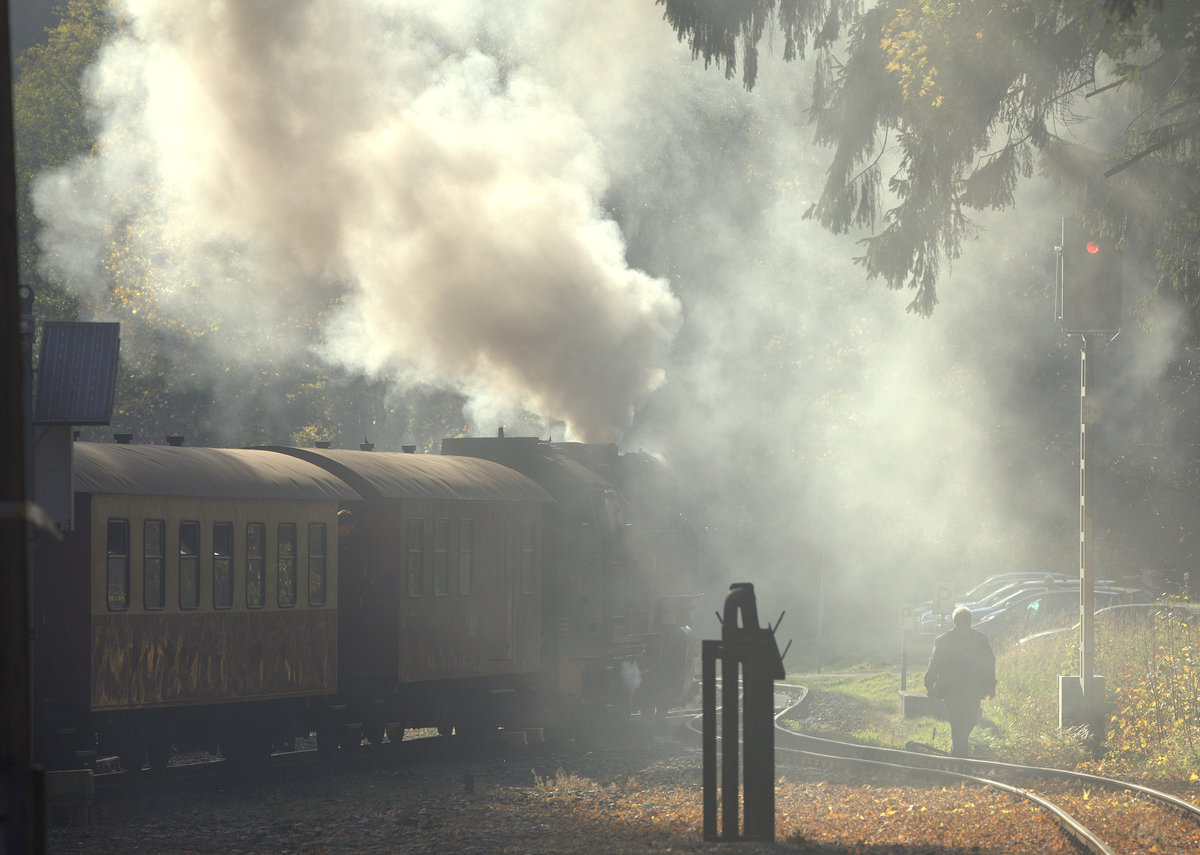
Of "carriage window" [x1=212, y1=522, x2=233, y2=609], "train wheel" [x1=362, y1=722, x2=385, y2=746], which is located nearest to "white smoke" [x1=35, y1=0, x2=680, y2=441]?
"carriage window" [x1=212, y1=522, x2=233, y2=609]

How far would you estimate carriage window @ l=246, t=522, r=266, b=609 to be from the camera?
13.2 metres

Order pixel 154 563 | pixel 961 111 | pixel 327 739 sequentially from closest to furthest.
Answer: pixel 154 563, pixel 961 111, pixel 327 739

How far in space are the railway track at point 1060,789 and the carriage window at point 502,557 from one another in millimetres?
3788

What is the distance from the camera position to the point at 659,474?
65.1ft

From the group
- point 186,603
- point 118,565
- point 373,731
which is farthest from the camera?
point 373,731

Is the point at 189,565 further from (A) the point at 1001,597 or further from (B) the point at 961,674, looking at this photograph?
(A) the point at 1001,597

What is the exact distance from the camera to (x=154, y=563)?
12.2 meters

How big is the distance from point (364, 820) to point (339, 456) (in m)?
5.14

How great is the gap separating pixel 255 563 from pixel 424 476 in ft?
8.93

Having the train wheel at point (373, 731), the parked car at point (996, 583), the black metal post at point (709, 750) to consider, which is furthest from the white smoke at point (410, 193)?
the parked car at point (996, 583)

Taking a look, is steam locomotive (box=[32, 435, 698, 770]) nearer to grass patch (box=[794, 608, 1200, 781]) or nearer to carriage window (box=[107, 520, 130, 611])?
carriage window (box=[107, 520, 130, 611])

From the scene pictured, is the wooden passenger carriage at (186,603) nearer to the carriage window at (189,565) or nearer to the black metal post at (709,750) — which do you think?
the carriage window at (189,565)

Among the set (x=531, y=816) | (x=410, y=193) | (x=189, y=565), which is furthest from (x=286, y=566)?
(x=410, y=193)

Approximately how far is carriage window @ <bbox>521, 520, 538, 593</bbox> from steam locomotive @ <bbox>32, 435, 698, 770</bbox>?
0.03 m
